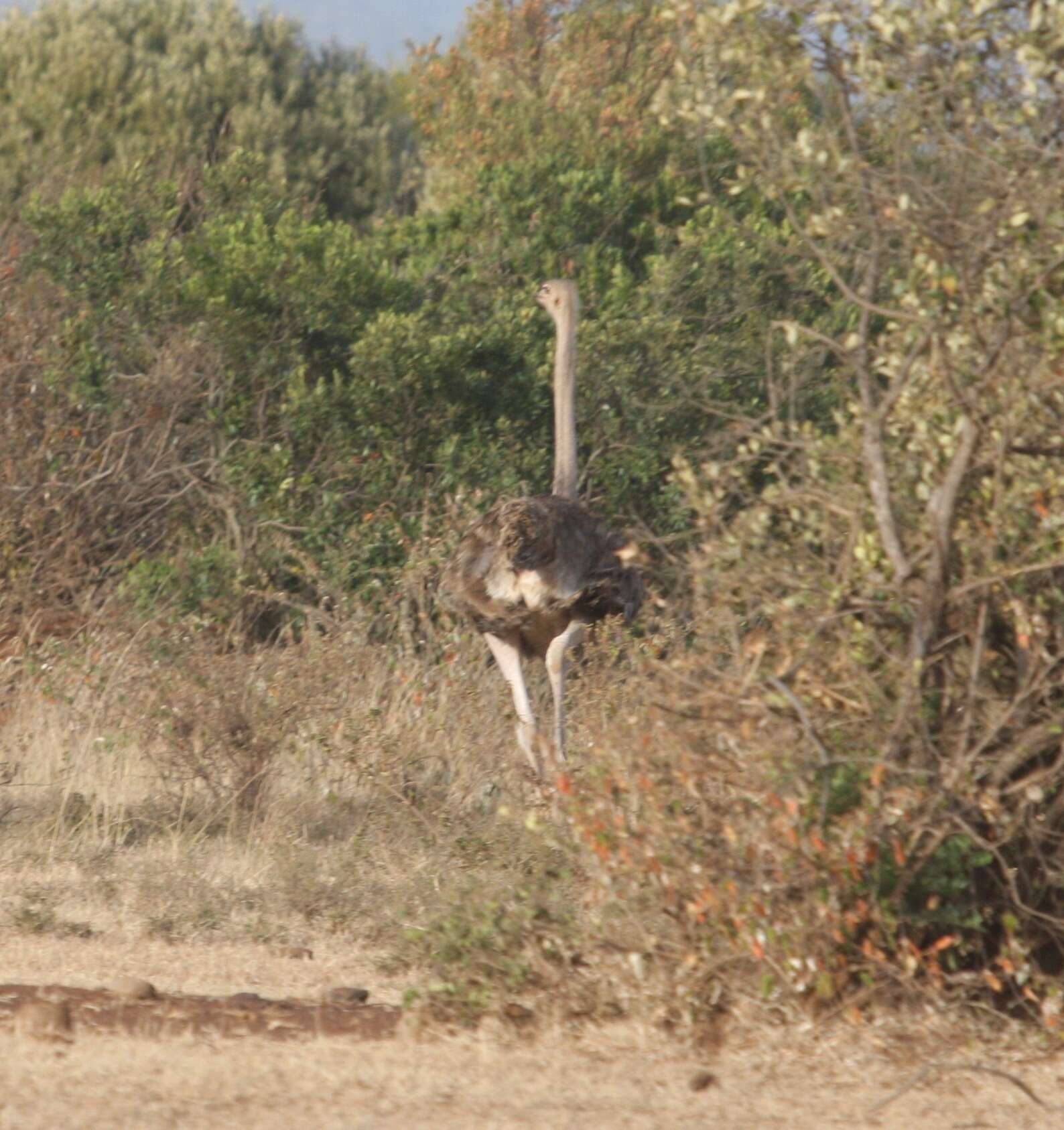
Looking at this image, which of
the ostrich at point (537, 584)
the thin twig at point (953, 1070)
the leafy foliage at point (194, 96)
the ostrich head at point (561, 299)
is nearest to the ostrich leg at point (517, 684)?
the ostrich at point (537, 584)

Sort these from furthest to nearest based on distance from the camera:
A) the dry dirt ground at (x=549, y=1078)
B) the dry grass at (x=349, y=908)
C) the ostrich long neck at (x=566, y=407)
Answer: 1. the ostrich long neck at (x=566, y=407)
2. the dry grass at (x=349, y=908)
3. the dry dirt ground at (x=549, y=1078)

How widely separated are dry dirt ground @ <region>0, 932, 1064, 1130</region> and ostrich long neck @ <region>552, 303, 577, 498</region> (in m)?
3.83

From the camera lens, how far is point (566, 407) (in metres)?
8.71

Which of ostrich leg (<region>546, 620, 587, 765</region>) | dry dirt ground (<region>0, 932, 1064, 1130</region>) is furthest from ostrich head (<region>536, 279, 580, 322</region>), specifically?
dry dirt ground (<region>0, 932, 1064, 1130</region>)

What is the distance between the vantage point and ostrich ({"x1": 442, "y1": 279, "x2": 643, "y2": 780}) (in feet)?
24.3

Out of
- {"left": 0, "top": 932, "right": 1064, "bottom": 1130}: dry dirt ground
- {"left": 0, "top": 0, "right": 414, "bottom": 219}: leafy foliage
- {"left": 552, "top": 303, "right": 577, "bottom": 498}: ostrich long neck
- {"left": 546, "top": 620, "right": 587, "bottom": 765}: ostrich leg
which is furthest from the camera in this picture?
{"left": 0, "top": 0, "right": 414, "bottom": 219}: leafy foliage

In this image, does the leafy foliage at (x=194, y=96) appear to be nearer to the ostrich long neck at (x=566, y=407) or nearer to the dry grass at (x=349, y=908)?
the ostrich long neck at (x=566, y=407)

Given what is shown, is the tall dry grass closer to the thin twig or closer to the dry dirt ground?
the dry dirt ground

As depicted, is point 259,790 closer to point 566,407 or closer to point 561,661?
point 561,661

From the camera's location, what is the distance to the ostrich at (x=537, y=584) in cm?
742

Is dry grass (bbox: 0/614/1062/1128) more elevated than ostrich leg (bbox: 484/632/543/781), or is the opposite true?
ostrich leg (bbox: 484/632/543/781)

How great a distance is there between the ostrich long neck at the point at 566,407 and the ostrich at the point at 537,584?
34 cm

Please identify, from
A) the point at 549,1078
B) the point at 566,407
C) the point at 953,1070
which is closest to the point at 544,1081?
the point at 549,1078

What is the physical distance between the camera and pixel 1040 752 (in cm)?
464
